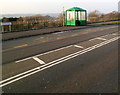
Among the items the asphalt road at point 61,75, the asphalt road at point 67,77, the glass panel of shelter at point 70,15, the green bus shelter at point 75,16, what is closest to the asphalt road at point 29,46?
the asphalt road at point 61,75

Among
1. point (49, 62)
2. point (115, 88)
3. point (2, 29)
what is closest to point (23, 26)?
point (2, 29)

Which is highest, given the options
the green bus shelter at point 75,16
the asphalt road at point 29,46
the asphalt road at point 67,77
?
the green bus shelter at point 75,16

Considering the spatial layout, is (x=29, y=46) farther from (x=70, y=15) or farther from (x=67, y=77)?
(x=70, y=15)

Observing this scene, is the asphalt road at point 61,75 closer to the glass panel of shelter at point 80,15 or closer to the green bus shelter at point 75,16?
the green bus shelter at point 75,16

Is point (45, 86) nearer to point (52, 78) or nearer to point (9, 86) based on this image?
point (52, 78)

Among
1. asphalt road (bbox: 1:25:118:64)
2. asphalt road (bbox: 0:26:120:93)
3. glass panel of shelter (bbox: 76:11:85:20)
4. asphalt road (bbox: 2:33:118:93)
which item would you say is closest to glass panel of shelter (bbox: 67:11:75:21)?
glass panel of shelter (bbox: 76:11:85:20)

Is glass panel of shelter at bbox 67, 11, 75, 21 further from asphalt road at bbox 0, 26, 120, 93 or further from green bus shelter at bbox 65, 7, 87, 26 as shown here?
asphalt road at bbox 0, 26, 120, 93

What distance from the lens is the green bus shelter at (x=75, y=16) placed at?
2988 centimetres

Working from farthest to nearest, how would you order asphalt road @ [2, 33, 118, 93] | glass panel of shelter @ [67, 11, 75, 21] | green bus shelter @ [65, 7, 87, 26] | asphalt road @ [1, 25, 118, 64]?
glass panel of shelter @ [67, 11, 75, 21] → green bus shelter @ [65, 7, 87, 26] → asphalt road @ [1, 25, 118, 64] → asphalt road @ [2, 33, 118, 93]

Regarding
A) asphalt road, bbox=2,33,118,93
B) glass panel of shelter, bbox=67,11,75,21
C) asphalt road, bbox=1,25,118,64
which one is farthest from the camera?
glass panel of shelter, bbox=67,11,75,21

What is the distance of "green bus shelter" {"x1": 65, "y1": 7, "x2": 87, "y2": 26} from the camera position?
29880 mm

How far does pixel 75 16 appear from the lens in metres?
29.9

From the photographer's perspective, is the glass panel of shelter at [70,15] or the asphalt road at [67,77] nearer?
the asphalt road at [67,77]

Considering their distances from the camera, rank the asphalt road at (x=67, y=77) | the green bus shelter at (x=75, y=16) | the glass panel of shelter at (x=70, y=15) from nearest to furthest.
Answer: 1. the asphalt road at (x=67, y=77)
2. the green bus shelter at (x=75, y=16)
3. the glass panel of shelter at (x=70, y=15)
